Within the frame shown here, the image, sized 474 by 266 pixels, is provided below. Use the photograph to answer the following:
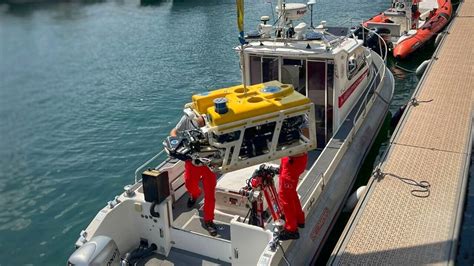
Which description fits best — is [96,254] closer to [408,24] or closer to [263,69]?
[263,69]

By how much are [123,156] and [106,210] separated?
21.2 feet

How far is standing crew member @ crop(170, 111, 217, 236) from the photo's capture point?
23.1 feet

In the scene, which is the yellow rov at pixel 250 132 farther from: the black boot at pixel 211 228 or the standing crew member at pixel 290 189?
the black boot at pixel 211 228

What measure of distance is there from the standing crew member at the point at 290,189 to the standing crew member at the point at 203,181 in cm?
111

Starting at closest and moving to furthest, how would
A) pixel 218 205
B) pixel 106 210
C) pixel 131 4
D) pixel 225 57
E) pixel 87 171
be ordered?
pixel 106 210
pixel 218 205
pixel 87 171
pixel 225 57
pixel 131 4

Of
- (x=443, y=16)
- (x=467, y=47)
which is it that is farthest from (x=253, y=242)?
(x=443, y=16)

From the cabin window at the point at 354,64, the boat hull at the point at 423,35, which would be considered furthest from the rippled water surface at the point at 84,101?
the cabin window at the point at 354,64

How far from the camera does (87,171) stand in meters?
12.7

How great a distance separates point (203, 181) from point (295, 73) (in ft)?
11.3

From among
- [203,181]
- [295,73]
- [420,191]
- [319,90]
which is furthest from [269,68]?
[420,191]

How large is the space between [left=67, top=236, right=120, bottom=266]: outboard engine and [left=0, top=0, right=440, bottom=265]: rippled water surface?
3621 mm

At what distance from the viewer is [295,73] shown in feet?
31.2

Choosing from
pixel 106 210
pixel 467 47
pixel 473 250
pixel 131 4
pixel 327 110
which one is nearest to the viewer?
pixel 106 210

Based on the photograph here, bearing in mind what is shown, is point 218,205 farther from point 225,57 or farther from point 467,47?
point 225,57
